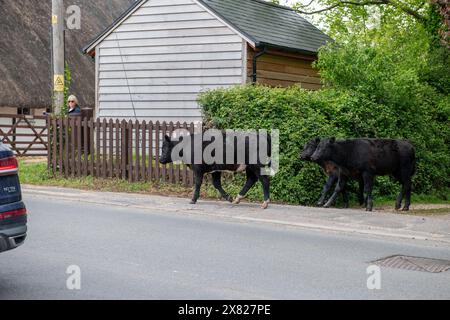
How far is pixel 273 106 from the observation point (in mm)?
14828

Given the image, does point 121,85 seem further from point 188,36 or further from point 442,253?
point 442,253

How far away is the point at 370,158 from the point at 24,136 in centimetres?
1832

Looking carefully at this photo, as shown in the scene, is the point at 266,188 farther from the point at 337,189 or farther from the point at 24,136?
the point at 24,136

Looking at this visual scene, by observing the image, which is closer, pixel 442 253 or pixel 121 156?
pixel 442 253

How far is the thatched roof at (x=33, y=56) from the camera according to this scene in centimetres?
2922

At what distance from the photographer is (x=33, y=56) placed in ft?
102

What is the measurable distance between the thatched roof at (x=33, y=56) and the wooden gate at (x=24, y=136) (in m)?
1.15

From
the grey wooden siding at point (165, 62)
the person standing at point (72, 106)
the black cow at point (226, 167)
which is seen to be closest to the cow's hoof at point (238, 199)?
the black cow at point (226, 167)

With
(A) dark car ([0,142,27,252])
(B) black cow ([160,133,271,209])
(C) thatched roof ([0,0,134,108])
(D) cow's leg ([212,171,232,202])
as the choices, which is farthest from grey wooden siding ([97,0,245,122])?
(A) dark car ([0,142,27,252])

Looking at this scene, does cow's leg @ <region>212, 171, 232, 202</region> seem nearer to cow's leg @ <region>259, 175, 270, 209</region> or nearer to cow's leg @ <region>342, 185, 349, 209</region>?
cow's leg @ <region>259, 175, 270, 209</region>

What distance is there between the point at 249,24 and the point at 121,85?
4608 millimetres

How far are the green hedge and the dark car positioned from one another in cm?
813

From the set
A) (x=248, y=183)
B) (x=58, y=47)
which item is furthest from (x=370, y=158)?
(x=58, y=47)

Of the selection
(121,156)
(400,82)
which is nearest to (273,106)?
(400,82)
